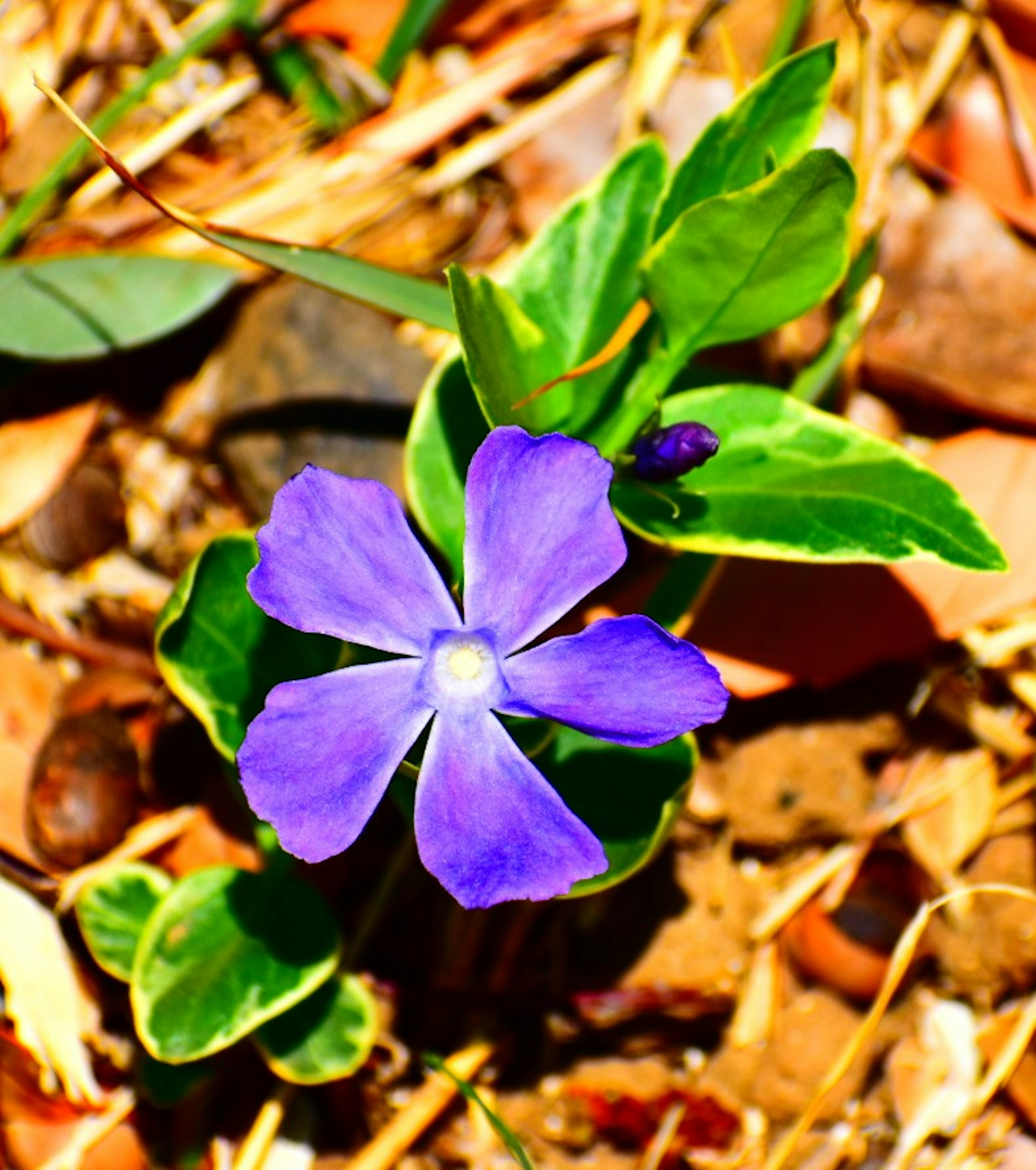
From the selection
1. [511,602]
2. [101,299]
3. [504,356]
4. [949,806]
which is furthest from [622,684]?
[101,299]

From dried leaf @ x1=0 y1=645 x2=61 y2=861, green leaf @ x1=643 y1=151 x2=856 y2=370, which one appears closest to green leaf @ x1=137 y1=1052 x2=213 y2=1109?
dried leaf @ x1=0 y1=645 x2=61 y2=861

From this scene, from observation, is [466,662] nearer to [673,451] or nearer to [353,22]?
[673,451]

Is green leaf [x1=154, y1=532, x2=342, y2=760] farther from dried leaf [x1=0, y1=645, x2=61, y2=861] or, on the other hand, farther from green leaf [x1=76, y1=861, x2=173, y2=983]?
dried leaf [x1=0, y1=645, x2=61, y2=861]

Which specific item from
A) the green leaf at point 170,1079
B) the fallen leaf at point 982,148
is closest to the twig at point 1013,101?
the fallen leaf at point 982,148

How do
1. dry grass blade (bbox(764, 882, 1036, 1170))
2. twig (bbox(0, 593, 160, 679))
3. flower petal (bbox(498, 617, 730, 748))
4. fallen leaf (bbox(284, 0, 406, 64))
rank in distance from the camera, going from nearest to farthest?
flower petal (bbox(498, 617, 730, 748))
dry grass blade (bbox(764, 882, 1036, 1170))
twig (bbox(0, 593, 160, 679))
fallen leaf (bbox(284, 0, 406, 64))

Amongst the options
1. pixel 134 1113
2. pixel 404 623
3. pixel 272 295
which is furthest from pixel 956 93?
pixel 134 1113
